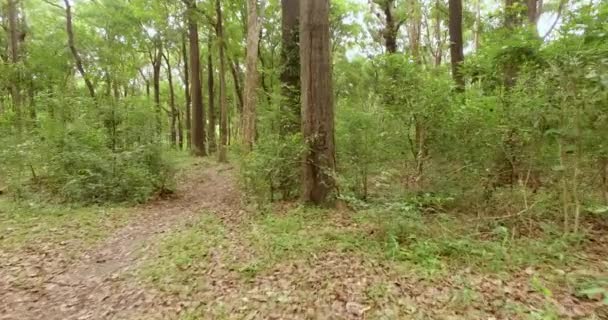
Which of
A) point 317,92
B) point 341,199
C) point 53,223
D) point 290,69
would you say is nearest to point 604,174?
point 341,199

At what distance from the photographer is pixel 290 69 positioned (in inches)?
303

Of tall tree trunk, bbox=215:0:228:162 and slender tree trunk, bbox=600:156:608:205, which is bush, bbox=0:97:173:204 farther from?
slender tree trunk, bbox=600:156:608:205

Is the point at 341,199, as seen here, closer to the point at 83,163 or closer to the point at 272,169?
the point at 272,169

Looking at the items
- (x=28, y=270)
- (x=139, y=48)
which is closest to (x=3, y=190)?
(x=28, y=270)

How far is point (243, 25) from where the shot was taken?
1473 cm

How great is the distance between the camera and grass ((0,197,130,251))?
17.5 feet

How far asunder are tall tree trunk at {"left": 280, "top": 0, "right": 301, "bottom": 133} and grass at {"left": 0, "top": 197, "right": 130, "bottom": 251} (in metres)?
3.58

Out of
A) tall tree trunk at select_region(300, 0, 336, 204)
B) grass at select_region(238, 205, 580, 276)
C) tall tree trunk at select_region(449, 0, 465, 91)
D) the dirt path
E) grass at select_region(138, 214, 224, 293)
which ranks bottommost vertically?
the dirt path

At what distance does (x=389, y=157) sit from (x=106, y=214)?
5.29 metres

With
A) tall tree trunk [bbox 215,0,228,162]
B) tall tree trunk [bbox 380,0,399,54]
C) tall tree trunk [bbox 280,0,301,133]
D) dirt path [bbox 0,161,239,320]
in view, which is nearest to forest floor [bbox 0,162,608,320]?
dirt path [bbox 0,161,239,320]

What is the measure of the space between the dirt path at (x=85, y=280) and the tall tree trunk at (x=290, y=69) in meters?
2.61

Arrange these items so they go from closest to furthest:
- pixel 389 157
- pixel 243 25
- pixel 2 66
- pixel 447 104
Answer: pixel 447 104 < pixel 389 157 < pixel 2 66 < pixel 243 25

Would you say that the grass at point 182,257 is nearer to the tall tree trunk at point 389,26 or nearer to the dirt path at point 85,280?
the dirt path at point 85,280

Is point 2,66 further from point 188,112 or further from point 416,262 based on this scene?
point 416,262
